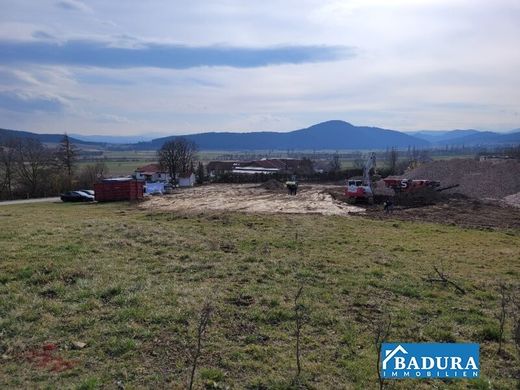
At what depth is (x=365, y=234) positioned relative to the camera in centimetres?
1844

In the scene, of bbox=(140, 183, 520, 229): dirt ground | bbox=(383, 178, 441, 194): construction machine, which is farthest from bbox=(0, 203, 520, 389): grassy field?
bbox=(383, 178, 441, 194): construction machine

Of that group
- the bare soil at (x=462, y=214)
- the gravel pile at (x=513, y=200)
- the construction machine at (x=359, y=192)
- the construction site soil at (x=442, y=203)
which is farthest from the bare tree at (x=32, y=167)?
the gravel pile at (x=513, y=200)

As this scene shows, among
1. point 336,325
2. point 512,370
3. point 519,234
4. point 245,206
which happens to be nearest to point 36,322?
point 336,325

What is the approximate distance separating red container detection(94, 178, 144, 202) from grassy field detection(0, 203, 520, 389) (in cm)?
2337

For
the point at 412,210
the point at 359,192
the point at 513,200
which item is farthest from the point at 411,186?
the point at 412,210

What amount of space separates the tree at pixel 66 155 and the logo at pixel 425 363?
57376 millimetres

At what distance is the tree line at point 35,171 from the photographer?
51.2 metres

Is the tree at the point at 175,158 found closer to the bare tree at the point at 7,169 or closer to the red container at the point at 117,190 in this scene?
the bare tree at the point at 7,169

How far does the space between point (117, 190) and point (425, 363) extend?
1439 inches

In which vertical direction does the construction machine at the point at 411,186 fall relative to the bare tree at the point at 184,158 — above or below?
below

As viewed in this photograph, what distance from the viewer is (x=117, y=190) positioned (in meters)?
39.0

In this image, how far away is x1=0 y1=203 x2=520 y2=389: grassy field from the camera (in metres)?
5.65

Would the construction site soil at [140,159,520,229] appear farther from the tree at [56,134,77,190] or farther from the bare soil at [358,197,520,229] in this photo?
the tree at [56,134,77,190]

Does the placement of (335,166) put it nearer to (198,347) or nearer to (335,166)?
(335,166)
